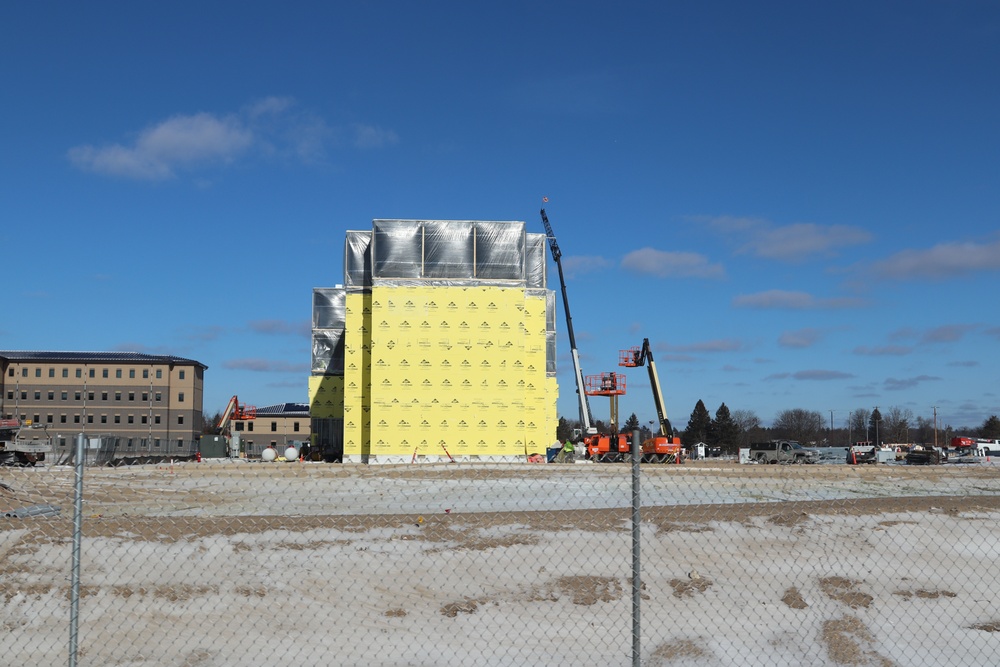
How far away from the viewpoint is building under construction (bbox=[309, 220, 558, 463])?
49812 millimetres

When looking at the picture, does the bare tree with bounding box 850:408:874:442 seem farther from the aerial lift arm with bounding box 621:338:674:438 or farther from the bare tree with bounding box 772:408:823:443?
the aerial lift arm with bounding box 621:338:674:438

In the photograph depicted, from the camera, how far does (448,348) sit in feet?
165

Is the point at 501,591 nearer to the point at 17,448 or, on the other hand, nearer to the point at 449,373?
the point at 449,373

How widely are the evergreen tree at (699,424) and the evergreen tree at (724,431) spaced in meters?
1.84

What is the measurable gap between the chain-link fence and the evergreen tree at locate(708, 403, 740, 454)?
103540 millimetres

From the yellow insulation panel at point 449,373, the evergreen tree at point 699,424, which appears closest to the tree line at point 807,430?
the evergreen tree at point 699,424

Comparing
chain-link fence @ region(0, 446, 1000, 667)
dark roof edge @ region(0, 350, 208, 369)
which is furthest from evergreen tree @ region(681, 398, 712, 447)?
chain-link fence @ region(0, 446, 1000, 667)

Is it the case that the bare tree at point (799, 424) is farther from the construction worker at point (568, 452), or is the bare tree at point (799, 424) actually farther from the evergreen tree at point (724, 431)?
the construction worker at point (568, 452)

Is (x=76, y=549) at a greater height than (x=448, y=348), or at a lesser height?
lesser

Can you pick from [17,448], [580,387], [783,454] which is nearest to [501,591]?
[17,448]

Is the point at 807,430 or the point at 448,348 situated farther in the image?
the point at 807,430

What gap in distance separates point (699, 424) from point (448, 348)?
78.4 metres

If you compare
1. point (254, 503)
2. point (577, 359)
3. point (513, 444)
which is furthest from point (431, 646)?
point (577, 359)

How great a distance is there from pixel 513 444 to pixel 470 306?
28.2ft
